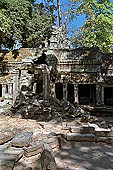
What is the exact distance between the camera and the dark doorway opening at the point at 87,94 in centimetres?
1808

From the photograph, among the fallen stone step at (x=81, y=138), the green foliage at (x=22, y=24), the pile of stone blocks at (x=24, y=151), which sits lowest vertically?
the fallen stone step at (x=81, y=138)

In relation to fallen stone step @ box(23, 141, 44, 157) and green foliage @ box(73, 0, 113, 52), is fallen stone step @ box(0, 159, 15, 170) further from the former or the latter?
green foliage @ box(73, 0, 113, 52)

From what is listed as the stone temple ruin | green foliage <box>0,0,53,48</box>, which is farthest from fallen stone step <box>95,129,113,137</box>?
green foliage <box>0,0,53,48</box>

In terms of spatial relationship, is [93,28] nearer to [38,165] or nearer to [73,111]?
[73,111]

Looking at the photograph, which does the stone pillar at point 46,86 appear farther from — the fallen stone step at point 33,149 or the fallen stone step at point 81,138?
the fallen stone step at point 33,149

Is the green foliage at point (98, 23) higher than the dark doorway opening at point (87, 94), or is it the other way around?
the green foliage at point (98, 23)

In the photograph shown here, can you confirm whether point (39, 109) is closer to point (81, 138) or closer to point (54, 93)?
point (54, 93)

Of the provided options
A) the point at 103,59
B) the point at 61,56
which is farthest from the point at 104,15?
the point at 61,56

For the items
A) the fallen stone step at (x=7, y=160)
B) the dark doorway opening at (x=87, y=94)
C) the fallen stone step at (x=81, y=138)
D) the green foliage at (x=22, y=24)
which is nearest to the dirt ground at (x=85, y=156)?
the fallen stone step at (x=81, y=138)

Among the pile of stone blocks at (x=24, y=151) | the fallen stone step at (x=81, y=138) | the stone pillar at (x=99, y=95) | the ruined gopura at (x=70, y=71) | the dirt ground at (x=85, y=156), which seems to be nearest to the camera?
the pile of stone blocks at (x=24, y=151)

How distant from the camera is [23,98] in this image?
39.2ft

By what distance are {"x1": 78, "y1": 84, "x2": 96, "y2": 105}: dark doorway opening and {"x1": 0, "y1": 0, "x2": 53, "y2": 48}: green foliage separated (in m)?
9.70

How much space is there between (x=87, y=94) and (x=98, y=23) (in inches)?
367

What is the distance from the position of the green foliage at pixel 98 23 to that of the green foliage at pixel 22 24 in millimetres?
5457
